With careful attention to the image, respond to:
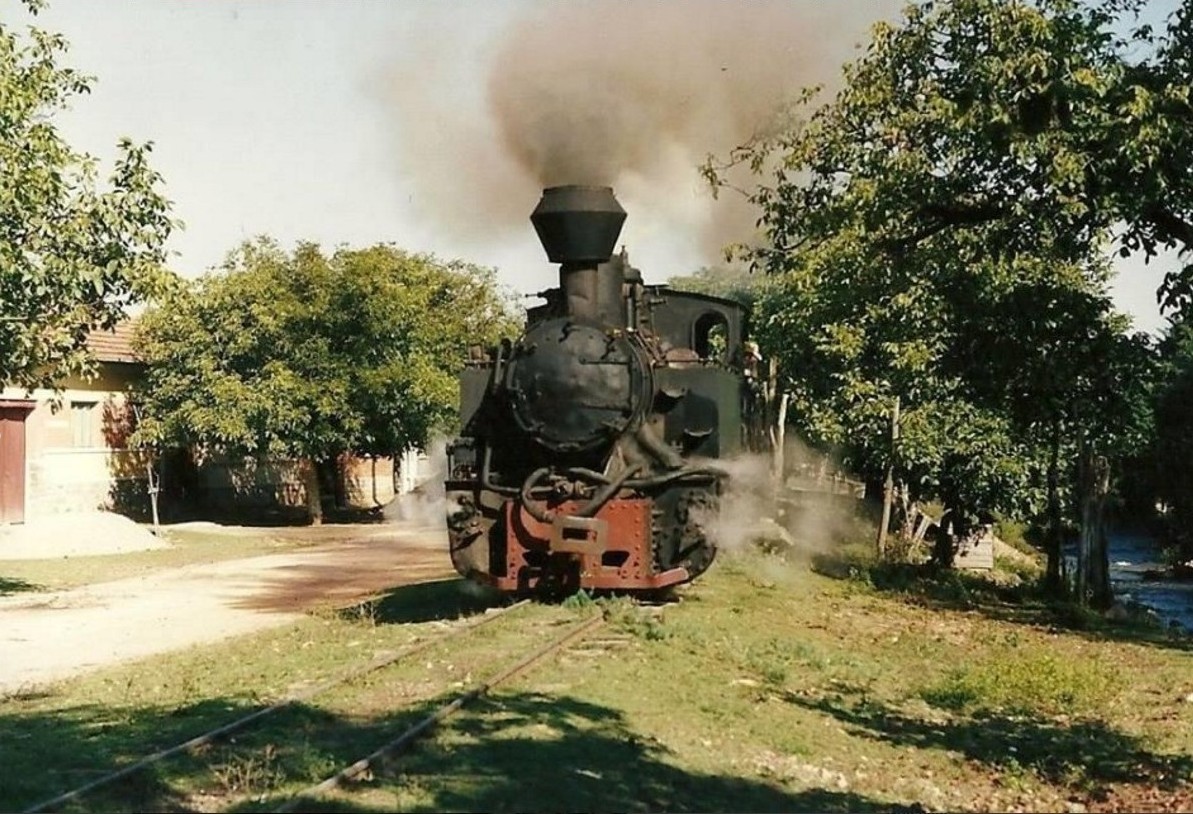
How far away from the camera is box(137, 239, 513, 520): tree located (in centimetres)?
3192

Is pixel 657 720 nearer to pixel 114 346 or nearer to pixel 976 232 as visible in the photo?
pixel 976 232

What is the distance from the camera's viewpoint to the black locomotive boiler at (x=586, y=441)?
41.4 feet

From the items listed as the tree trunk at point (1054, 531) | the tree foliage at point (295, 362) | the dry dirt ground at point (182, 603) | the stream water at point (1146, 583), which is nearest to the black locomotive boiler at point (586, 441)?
the dry dirt ground at point (182, 603)

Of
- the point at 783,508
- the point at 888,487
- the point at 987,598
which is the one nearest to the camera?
the point at 987,598

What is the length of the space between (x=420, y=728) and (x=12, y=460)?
995 inches

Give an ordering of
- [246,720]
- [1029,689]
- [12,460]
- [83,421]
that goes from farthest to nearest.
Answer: [83,421] < [12,460] < [1029,689] < [246,720]

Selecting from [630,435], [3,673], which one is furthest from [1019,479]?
[3,673]

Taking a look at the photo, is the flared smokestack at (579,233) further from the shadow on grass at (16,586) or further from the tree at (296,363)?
the tree at (296,363)

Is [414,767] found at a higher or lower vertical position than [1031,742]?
higher

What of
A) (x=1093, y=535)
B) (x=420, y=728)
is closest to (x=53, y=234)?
(x=420, y=728)

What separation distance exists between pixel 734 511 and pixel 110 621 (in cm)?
742

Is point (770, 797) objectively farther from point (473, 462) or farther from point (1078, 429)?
point (1078, 429)

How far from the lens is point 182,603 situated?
56.9 feet

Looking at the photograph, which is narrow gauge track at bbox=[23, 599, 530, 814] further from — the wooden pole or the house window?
the house window
